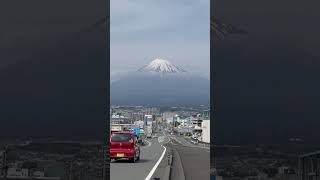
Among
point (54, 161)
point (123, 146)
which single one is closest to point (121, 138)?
point (123, 146)

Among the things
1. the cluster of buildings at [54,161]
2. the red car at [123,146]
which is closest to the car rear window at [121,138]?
the red car at [123,146]

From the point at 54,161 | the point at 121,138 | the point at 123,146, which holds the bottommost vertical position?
the point at 123,146

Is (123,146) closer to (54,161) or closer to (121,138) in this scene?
(121,138)

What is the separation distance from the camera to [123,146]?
30484mm

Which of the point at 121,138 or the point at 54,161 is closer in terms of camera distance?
the point at 54,161

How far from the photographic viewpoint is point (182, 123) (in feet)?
495

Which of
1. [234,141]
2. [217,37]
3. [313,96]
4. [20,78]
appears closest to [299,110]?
[313,96]

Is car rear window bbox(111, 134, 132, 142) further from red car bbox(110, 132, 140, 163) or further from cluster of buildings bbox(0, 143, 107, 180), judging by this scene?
cluster of buildings bbox(0, 143, 107, 180)

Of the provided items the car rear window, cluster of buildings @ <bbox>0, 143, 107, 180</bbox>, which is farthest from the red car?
cluster of buildings @ <bbox>0, 143, 107, 180</bbox>

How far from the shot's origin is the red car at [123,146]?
1185 inches

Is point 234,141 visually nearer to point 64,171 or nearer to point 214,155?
point 214,155

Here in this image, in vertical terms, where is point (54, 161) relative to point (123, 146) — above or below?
above

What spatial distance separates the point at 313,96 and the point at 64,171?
226 inches

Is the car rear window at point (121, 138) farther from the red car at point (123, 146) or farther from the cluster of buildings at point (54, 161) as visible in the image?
the cluster of buildings at point (54, 161)
